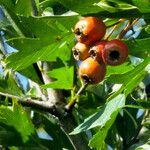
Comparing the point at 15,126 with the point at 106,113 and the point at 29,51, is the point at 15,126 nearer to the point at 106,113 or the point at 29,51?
the point at 29,51

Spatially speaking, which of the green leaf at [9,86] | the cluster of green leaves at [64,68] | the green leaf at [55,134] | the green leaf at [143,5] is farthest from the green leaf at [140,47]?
the green leaf at [55,134]

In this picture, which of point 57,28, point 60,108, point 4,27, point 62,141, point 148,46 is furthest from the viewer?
point 62,141

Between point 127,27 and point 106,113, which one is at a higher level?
point 127,27

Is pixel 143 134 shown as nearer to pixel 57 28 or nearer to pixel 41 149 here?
pixel 41 149

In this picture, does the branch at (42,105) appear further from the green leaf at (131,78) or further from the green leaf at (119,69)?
the green leaf at (131,78)

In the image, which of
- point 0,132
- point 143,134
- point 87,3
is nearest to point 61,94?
point 0,132

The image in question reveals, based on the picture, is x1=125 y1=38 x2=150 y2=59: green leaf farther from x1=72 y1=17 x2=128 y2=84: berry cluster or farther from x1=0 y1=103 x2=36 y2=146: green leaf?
x1=0 y1=103 x2=36 y2=146: green leaf

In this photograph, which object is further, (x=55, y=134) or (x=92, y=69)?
(x=55, y=134)

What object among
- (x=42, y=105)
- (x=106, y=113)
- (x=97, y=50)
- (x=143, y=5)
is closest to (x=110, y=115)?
(x=106, y=113)
